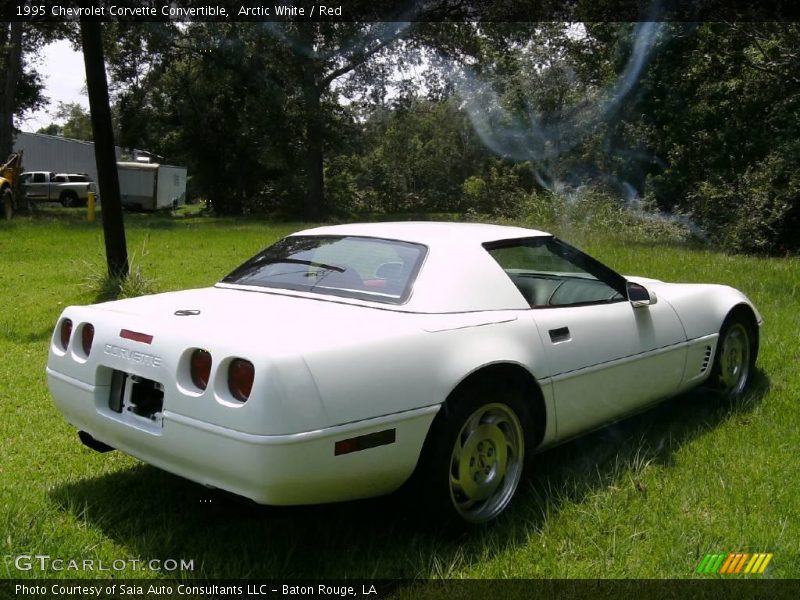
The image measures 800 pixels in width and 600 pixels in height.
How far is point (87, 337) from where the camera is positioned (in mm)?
3436

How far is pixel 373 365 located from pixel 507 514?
1.09 m

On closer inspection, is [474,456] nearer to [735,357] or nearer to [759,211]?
[735,357]

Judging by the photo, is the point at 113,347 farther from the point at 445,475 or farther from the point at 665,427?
the point at 665,427

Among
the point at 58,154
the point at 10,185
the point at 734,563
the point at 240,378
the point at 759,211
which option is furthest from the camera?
the point at 58,154

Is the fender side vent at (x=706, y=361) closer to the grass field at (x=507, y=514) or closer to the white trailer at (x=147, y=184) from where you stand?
the grass field at (x=507, y=514)

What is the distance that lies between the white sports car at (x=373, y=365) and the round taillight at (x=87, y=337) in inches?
0.4

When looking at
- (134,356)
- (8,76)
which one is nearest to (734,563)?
(134,356)

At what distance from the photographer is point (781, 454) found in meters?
4.14

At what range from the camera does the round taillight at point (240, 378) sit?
2730 millimetres

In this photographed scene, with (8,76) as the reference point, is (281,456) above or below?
below

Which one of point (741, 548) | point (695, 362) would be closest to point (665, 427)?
point (695, 362)

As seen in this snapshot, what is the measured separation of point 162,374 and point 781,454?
3212 millimetres

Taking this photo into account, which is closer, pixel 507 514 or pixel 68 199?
pixel 507 514

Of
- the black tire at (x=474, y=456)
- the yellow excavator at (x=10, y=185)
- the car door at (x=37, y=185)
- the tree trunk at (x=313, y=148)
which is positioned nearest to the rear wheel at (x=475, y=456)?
the black tire at (x=474, y=456)
